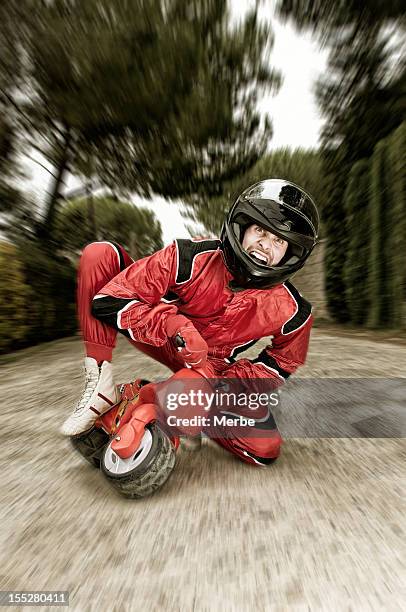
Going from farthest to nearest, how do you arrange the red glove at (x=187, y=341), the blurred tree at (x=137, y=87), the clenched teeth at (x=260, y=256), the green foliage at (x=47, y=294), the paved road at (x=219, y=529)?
1. the blurred tree at (x=137, y=87)
2. the green foliage at (x=47, y=294)
3. the clenched teeth at (x=260, y=256)
4. the red glove at (x=187, y=341)
5. the paved road at (x=219, y=529)

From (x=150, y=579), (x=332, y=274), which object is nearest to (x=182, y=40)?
(x=332, y=274)

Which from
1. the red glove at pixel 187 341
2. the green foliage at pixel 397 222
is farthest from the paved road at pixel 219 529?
the green foliage at pixel 397 222

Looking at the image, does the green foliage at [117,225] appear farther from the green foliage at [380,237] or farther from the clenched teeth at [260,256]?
the clenched teeth at [260,256]

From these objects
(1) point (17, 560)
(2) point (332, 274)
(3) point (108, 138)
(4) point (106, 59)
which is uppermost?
(4) point (106, 59)

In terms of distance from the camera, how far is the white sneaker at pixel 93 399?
1.61 meters

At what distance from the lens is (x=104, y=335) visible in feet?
5.67

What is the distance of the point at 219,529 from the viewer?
1273 mm

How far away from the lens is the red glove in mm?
1538

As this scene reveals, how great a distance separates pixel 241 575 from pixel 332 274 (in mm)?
9058

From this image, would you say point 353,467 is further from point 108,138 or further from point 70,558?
point 108,138

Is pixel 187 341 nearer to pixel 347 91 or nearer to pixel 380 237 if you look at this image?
pixel 380 237

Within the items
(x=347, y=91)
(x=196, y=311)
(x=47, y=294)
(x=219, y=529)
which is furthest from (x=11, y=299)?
(x=347, y=91)

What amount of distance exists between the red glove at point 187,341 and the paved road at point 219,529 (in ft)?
1.65

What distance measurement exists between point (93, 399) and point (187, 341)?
48cm
